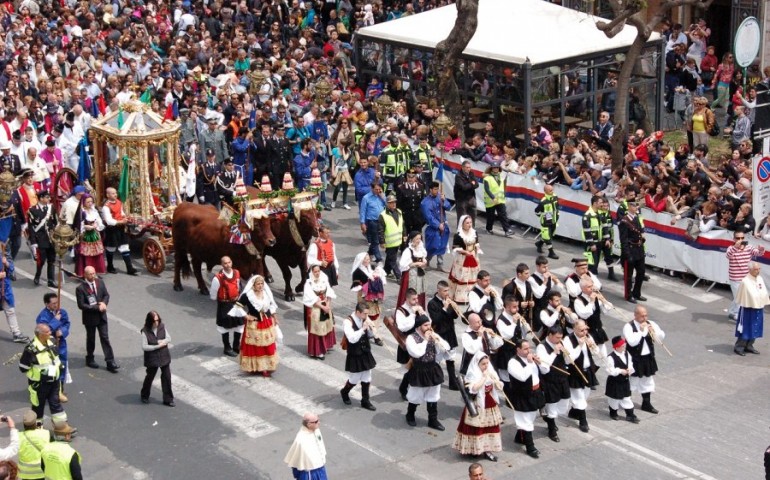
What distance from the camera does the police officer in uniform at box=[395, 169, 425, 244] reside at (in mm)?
26047

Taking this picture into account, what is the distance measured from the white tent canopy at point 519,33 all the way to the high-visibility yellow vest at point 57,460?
16.9m

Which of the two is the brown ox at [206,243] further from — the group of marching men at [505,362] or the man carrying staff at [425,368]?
the man carrying staff at [425,368]

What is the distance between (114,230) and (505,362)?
8.18 meters

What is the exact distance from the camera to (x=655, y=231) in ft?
85.7

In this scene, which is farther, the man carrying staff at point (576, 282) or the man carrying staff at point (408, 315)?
the man carrying staff at point (576, 282)

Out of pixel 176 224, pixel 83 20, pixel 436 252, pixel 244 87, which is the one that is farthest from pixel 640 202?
pixel 83 20

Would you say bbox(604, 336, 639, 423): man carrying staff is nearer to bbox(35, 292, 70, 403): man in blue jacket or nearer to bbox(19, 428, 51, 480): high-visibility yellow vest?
bbox(35, 292, 70, 403): man in blue jacket

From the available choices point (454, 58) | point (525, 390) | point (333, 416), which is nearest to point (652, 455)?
point (525, 390)

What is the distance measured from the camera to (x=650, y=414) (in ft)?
66.2

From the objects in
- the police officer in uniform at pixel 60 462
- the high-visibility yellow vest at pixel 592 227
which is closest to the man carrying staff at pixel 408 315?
the police officer in uniform at pixel 60 462

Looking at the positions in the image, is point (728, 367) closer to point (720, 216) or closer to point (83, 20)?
point (720, 216)

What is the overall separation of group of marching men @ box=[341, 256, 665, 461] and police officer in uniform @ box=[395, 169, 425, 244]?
5412 mm

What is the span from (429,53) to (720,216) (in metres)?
10.0

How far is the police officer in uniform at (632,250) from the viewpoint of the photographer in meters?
24.5
